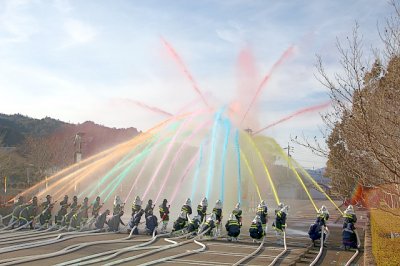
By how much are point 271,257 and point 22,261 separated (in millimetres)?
8046

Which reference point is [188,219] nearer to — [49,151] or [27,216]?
[27,216]

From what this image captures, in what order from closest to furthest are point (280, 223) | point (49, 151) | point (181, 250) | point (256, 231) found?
point (181, 250), point (256, 231), point (280, 223), point (49, 151)

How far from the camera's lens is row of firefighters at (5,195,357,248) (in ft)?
62.5

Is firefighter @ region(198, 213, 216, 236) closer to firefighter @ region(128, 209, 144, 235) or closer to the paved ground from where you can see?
the paved ground

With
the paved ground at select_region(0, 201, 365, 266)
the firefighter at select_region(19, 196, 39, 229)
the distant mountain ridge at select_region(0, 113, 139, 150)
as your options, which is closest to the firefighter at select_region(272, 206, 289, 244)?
the paved ground at select_region(0, 201, 365, 266)

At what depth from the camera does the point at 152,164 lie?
2185 inches

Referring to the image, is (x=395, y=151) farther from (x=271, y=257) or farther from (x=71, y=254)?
(x=71, y=254)

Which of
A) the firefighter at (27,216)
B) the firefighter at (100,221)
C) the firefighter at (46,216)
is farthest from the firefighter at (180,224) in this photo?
the firefighter at (27,216)

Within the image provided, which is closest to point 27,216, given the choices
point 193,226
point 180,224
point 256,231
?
point 180,224

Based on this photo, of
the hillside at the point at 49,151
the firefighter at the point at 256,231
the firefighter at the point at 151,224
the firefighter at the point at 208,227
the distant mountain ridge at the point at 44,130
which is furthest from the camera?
the distant mountain ridge at the point at 44,130

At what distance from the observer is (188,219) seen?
73.7ft

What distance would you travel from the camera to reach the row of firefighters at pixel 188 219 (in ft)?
62.5

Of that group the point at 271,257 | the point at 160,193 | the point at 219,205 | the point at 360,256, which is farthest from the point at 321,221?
the point at 160,193

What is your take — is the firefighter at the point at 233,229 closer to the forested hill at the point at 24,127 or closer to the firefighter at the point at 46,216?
the firefighter at the point at 46,216
